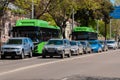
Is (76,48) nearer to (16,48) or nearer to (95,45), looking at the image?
(16,48)

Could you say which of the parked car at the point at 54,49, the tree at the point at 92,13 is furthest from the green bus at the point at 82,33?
the parked car at the point at 54,49

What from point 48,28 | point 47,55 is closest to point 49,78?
point 47,55

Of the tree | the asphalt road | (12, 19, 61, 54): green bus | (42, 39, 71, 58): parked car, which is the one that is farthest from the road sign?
the asphalt road

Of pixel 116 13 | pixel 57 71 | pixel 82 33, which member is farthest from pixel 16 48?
pixel 116 13

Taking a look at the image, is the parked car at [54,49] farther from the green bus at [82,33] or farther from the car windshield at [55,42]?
the green bus at [82,33]

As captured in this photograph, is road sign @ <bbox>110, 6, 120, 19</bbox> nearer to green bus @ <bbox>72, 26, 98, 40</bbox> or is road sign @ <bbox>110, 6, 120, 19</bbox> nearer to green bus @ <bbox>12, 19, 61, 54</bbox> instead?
green bus @ <bbox>72, 26, 98, 40</bbox>

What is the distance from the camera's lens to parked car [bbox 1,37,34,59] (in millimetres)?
36438

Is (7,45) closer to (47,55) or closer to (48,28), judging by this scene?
(47,55)

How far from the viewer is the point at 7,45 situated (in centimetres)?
3684

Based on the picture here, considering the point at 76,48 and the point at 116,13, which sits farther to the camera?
the point at 116,13

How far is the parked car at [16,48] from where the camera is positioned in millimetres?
36438

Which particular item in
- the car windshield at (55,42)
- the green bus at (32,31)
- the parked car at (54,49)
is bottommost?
the parked car at (54,49)

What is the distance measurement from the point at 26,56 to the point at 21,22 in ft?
12.0

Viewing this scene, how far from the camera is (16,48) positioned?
36500 mm
